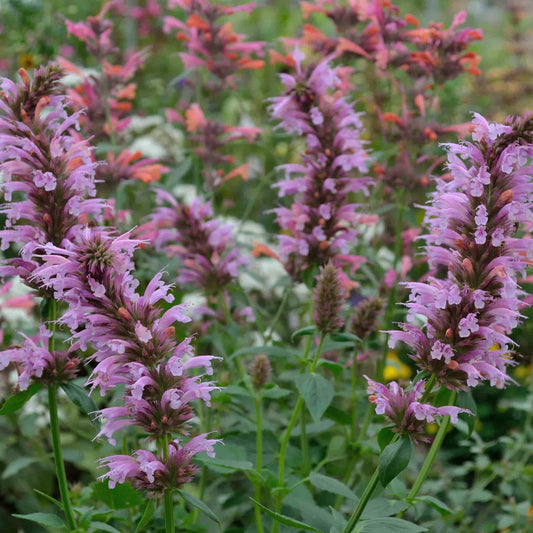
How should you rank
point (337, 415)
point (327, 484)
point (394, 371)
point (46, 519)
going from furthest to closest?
point (394, 371) → point (337, 415) → point (327, 484) → point (46, 519)

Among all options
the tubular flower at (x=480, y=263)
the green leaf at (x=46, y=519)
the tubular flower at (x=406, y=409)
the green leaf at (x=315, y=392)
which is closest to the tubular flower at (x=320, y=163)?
the green leaf at (x=315, y=392)

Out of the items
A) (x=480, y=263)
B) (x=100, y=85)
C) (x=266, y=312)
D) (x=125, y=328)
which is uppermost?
(x=100, y=85)

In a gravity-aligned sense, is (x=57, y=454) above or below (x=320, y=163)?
below

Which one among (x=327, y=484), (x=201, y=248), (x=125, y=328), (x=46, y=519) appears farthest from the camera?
(x=201, y=248)

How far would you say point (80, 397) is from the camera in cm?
170

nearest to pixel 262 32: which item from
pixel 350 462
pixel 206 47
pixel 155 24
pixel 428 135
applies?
pixel 155 24

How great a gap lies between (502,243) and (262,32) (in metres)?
6.56

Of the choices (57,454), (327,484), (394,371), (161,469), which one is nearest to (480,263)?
(327,484)

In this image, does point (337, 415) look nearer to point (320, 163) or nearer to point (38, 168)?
point (320, 163)

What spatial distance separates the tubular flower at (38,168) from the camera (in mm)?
1648

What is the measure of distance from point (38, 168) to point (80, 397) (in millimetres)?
554

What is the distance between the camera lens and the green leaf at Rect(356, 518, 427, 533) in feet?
5.09

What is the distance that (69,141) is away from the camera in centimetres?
171

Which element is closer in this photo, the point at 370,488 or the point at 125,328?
the point at 125,328
